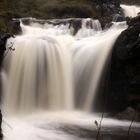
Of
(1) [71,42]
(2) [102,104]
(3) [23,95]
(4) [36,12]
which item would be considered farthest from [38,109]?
(4) [36,12]

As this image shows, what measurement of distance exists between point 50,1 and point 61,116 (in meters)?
16.1

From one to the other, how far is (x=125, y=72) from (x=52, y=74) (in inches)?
109

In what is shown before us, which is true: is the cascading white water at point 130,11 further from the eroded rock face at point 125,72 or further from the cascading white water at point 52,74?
the eroded rock face at point 125,72

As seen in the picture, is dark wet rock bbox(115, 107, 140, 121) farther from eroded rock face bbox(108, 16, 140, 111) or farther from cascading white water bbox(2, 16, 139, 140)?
cascading white water bbox(2, 16, 139, 140)

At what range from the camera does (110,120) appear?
15266 mm

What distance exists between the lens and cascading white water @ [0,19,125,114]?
16.8 m

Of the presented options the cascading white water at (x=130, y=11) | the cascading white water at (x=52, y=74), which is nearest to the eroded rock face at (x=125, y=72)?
the cascading white water at (x=52, y=74)

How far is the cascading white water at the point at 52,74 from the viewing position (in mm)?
16828

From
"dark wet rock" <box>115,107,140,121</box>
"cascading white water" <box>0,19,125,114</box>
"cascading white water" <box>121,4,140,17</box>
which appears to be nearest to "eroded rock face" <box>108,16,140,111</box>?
"dark wet rock" <box>115,107,140,121</box>

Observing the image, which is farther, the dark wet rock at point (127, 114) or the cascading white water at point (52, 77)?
the cascading white water at point (52, 77)

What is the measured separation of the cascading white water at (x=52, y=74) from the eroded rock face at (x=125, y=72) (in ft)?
1.70

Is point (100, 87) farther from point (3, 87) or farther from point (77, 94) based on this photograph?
point (3, 87)

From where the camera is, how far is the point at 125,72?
16.8 meters

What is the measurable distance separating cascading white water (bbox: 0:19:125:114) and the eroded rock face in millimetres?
518
